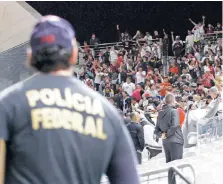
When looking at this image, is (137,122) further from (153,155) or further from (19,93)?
(19,93)

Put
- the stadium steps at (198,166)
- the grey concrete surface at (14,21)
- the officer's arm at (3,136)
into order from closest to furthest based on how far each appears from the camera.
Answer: the officer's arm at (3,136) → the stadium steps at (198,166) → the grey concrete surface at (14,21)

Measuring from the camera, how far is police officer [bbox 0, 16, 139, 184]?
5.41 feet

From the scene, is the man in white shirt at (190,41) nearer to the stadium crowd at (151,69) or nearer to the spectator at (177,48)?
the stadium crowd at (151,69)

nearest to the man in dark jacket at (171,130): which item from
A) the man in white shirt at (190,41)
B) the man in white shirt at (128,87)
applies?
the man in white shirt at (128,87)

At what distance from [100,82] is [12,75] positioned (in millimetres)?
6658

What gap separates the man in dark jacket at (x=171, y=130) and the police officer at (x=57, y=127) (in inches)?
243

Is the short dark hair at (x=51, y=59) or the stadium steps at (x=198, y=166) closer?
the short dark hair at (x=51, y=59)

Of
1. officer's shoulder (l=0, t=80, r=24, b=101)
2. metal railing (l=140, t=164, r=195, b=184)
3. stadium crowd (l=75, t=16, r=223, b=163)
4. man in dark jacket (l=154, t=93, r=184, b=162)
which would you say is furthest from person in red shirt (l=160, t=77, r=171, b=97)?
officer's shoulder (l=0, t=80, r=24, b=101)

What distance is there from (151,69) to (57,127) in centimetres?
1623

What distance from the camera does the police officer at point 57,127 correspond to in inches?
65.0

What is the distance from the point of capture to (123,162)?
173 centimetres

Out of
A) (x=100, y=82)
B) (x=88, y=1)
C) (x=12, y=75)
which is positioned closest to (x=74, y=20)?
(x=88, y=1)

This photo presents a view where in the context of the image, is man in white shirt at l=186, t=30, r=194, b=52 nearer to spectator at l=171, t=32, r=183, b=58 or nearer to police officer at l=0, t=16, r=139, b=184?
spectator at l=171, t=32, r=183, b=58

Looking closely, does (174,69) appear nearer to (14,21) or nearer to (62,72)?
(14,21)
